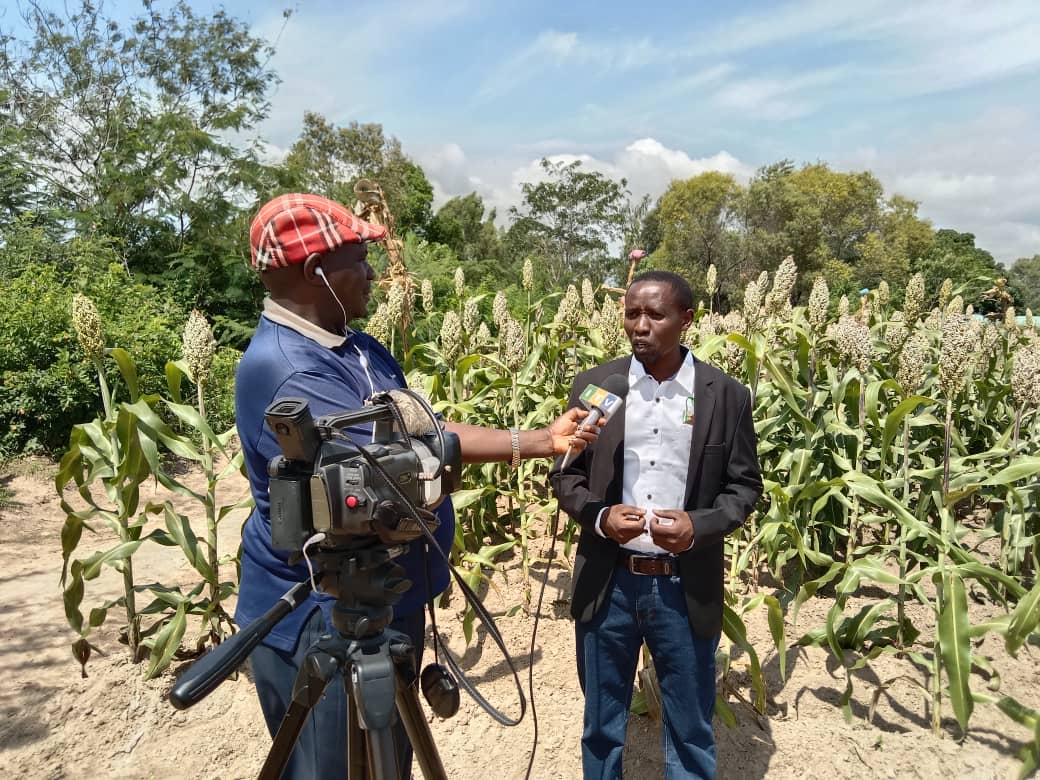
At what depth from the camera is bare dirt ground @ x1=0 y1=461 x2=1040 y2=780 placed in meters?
2.29

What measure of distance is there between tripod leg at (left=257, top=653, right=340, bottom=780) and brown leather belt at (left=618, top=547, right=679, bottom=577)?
3.16ft

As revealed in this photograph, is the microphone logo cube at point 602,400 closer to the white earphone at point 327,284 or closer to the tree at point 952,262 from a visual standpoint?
the white earphone at point 327,284

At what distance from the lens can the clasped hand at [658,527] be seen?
5.65 ft

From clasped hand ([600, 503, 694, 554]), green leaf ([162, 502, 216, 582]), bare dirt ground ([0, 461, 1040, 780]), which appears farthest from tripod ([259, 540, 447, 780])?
green leaf ([162, 502, 216, 582])

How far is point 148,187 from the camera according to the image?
32.9 feet

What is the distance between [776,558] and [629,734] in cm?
106

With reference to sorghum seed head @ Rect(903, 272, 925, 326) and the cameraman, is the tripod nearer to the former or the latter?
the cameraman

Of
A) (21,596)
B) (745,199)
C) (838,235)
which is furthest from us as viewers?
(838,235)

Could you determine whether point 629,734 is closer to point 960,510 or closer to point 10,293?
point 960,510

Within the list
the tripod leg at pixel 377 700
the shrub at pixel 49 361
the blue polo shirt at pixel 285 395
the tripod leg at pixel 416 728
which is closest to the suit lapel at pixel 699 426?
the blue polo shirt at pixel 285 395

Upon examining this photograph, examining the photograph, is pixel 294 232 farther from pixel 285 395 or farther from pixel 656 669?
pixel 656 669

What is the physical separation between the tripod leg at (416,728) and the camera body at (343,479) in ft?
1.06

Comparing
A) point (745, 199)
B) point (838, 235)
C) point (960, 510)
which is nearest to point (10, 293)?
point (960, 510)

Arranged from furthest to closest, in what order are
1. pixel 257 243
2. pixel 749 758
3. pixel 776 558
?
1. pixel 776 558
2. pixel 749 758
3. pixel 257 243
